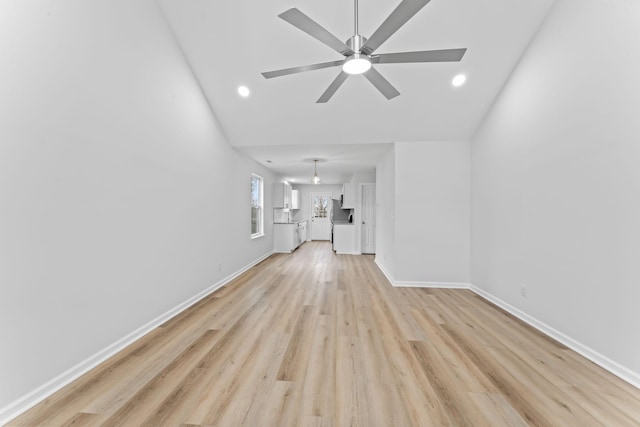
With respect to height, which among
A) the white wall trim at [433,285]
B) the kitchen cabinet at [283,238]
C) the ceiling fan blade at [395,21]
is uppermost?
the ceiling fan blade at [395,21]

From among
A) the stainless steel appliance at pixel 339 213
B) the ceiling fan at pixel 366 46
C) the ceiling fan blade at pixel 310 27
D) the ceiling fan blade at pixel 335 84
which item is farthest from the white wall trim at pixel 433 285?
the stainless steel appliance at pixel 339 213

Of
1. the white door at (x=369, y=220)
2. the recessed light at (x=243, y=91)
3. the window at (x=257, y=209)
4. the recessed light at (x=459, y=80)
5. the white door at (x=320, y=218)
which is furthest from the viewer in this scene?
the white door at (x=320, y=218)

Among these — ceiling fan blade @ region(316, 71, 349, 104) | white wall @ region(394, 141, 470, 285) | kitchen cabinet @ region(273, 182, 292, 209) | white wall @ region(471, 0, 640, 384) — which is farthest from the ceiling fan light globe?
kitchen cabinet @ region(273, 182, 292, 209)

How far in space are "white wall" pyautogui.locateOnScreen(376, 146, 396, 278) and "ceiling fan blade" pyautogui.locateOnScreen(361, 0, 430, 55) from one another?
2.62 m

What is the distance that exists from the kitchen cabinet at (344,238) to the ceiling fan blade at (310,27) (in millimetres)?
5972

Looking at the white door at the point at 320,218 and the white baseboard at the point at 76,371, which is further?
the white door at the point at 320,218

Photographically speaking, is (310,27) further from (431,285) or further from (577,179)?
(431,285)

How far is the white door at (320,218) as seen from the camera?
1106 centimetres

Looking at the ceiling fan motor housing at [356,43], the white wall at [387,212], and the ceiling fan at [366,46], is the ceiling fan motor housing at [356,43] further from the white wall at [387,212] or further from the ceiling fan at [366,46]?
the white wall at [387,212]

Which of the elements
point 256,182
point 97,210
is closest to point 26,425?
point 97,210

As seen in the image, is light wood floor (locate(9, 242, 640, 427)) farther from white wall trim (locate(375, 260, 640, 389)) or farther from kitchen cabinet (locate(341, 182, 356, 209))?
kitchen cabinet (locate(341, 182, 356, 209))

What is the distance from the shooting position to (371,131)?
4023 millimetres

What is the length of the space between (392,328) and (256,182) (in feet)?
16.1

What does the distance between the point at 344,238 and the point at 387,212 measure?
2.79 metres
